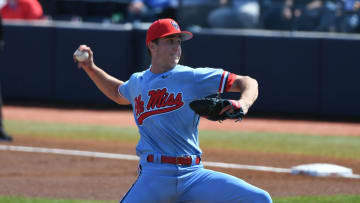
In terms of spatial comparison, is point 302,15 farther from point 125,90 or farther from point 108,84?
point 125,90

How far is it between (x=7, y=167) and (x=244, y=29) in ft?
23.5

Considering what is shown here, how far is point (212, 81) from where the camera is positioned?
470 centimetres

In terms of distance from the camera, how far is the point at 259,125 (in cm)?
1374

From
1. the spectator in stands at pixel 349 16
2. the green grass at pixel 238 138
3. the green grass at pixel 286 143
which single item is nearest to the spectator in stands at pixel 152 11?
the spectator in stands at pixel 349 16

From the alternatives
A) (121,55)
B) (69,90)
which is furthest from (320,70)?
(69,90)

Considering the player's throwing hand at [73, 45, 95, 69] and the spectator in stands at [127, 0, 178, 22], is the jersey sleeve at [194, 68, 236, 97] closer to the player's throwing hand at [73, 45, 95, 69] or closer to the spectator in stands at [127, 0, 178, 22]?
the player's throwing hand at [73, 45, 95, 69]

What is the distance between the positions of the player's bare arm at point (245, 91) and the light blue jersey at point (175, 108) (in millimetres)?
118

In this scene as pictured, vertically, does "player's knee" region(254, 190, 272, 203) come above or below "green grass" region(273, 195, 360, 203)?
above

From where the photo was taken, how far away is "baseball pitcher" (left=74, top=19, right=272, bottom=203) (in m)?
4.63

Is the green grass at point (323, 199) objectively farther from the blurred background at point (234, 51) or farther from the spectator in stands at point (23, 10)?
the spectator in stands at point (23, 10)

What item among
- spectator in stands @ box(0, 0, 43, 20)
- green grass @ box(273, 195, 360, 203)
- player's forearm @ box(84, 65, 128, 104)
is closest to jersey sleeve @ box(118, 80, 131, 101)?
player's forearm @ box(84, 65, 128, 104)

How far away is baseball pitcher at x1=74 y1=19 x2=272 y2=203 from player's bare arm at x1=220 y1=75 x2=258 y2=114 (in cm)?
1

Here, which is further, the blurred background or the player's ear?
the blurred background

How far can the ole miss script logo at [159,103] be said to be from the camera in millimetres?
4738
